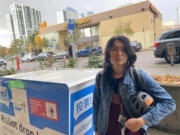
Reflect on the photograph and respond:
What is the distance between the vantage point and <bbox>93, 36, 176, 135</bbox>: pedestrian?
45.9 inches

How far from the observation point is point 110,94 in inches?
51.0

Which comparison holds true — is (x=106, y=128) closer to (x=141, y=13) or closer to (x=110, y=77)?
(x=110, y=77)

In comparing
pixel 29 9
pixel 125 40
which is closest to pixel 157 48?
pixel 125 40

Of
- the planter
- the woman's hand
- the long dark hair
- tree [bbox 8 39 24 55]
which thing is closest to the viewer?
the woman's hand

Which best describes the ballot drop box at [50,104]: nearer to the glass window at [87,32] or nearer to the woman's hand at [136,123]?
the woman's hand at [136,123]

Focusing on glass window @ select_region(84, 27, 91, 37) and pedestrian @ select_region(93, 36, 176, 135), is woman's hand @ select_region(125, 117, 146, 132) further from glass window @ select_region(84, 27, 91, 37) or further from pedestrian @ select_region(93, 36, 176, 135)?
glass window @ select_region(84, 27, 91, 37)

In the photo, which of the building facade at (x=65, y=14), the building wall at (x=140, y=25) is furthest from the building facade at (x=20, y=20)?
the building wall at (x=140, y=25)

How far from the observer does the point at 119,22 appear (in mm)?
26438

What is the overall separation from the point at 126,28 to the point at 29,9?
5414 cm

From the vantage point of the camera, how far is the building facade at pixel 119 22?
2491cm

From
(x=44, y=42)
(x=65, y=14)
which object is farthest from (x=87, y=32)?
(x=65, y=14)

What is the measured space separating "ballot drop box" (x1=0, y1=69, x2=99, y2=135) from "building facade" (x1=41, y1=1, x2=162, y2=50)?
2089 centimetres

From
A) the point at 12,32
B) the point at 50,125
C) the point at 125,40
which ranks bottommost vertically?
the point at 50,125

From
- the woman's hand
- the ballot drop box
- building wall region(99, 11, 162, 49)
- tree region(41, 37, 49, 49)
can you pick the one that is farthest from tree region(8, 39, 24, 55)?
the woman's hand
